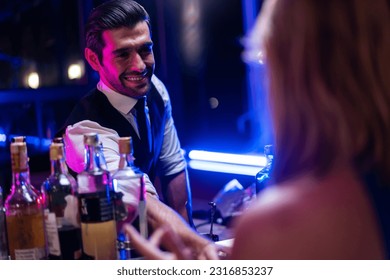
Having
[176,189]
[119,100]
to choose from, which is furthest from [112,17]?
[176,189]

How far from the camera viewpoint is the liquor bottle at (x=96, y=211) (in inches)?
39.5

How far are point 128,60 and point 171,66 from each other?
1.97 meters

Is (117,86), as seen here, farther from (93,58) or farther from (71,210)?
(71,210)

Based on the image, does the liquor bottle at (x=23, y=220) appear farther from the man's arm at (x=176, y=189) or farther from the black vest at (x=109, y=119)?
the man's arm at (x=176, y=189)

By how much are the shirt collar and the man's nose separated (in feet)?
0.29

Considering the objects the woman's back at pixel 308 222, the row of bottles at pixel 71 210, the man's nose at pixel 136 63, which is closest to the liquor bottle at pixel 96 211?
the row of bottles at pixel 71 210

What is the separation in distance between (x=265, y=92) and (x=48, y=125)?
2.75 meters

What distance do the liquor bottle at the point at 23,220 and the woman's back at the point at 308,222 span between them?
48 cm

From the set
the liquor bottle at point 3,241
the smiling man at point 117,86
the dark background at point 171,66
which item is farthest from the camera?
the dark background at point 171,66

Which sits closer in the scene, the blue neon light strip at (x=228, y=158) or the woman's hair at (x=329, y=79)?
the woman's hair at (x=329, y=79)

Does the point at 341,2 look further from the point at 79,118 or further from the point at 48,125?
the point at 48,125

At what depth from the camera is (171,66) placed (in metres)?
3.67

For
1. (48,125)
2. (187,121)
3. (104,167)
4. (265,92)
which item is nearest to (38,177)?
(48,125)

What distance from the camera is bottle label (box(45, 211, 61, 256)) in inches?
40.4
